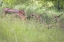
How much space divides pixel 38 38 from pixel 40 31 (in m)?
0.53

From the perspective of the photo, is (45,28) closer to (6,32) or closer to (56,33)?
(56,33)

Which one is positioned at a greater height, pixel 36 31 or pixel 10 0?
pixel 10 0

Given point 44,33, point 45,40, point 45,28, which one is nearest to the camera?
point 45,40

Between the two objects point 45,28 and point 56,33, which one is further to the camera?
point 45,28

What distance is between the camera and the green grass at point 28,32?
21.6 feet

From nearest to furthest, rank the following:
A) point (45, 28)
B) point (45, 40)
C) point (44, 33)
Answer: point (45, 40) → point (44, 33) → point (45, 28)

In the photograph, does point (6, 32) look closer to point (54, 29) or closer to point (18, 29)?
point (18, 29)

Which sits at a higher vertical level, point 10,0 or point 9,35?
point 10,0

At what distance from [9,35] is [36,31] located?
0.75m

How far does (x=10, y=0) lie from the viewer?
21.7 ft

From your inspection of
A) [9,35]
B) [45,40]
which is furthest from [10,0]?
[45,40]

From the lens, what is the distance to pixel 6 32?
7.10 m

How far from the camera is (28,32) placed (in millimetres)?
7078

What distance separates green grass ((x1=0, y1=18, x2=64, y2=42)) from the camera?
21.6ft
